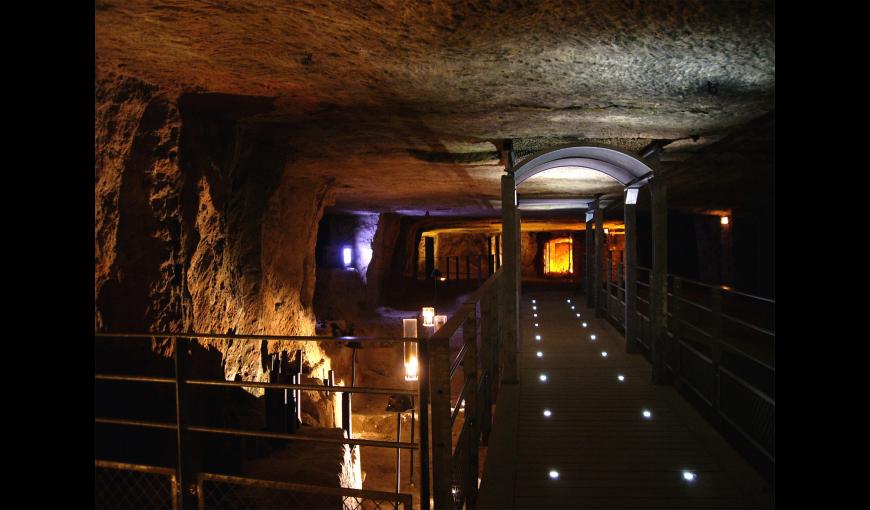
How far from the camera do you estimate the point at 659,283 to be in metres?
5.98

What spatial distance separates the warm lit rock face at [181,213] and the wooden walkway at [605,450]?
3026 millimetres

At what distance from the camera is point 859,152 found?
236cm

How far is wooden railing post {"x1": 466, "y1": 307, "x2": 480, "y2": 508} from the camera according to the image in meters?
3.35

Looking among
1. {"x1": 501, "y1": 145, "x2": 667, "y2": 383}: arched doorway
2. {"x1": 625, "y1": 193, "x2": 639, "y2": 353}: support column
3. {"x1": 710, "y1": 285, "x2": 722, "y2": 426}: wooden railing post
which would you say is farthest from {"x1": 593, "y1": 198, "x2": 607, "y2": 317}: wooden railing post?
{"x1": 710, "y1": 285, "x2": 722, "y2": 426}: wooden railing post

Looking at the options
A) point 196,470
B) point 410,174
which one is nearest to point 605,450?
point 196,470

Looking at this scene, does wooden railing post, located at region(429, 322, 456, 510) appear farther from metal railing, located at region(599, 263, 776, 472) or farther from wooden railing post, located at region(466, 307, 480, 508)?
metal railing, located at region(599, 263, 776, 472)

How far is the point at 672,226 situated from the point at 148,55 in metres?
22.2

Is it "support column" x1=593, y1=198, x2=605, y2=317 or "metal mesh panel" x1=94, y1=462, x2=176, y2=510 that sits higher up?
"support column" x1=593, y1=198, x2=605, y2=317

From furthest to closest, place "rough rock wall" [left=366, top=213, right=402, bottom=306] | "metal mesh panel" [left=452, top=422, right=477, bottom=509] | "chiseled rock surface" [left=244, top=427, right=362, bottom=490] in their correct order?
"rough rock wall" [left=366, top=213, right=402, bottom=306]
"chiseled rock surface" [left=244, top=427, right=362, bottom=490]
"metal mesh panel" [left=452, top=422, right=477, bottom=509]

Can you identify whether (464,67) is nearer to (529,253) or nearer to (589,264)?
(589,264)

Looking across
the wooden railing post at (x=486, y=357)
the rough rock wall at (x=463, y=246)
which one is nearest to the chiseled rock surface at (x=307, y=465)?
the wooden railing post at (x=486, y=357)

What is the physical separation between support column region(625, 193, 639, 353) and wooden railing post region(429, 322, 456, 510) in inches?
206

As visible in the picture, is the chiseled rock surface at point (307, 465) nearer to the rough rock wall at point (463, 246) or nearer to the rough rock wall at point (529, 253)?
the rough rock wall at point (529, 253)

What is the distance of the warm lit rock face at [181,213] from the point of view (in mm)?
4496
